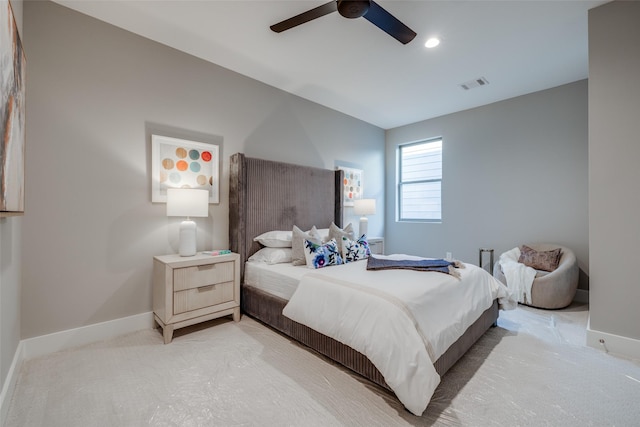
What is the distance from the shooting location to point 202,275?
2.57m

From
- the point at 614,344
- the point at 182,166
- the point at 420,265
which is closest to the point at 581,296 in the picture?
the point at 614,344

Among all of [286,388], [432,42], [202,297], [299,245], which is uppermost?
[432,42]

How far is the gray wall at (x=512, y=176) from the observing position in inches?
141

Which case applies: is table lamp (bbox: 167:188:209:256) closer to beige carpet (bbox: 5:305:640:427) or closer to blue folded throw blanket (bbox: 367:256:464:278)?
beige carpet (bbox: 5:305:640:427)

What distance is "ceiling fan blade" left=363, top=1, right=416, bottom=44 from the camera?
1.82 meters

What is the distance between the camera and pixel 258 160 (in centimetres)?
330

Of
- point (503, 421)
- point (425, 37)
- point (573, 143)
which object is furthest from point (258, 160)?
point (573, 143)

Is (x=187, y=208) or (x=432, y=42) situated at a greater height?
(x=432, y=42)

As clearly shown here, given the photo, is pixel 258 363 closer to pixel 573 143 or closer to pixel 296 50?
pixel 296 50

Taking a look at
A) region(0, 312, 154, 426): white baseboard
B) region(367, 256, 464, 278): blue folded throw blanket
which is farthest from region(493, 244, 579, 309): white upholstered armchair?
region(0, 312, 154, 426): white baseboard

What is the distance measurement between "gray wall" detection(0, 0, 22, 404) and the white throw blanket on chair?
4.58m

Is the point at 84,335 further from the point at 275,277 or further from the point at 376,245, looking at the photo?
the point at 376,245

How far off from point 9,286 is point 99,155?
1209 millimetres

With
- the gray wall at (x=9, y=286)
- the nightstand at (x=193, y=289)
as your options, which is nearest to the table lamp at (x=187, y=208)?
the nightstand at (x=193, y=289)
